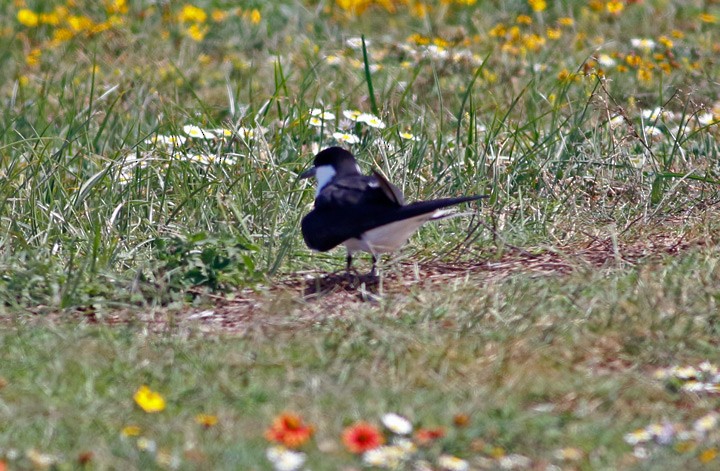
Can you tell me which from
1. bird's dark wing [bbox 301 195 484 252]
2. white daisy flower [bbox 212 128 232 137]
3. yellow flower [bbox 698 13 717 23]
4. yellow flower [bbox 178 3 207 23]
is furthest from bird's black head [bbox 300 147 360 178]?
yellow flower [bbox 698 13 717 23]

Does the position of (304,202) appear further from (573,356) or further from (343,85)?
(573,356)

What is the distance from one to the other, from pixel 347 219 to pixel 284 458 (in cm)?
159

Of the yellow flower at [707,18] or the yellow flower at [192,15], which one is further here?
the yellow flower at [192,15]

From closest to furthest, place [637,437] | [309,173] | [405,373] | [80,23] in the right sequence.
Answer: [637,437] < [405,373] < [309,173] < [80,23]

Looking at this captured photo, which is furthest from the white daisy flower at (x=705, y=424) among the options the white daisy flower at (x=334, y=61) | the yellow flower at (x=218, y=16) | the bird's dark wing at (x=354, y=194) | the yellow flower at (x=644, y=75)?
the yellow flower at (x=218, y=16)

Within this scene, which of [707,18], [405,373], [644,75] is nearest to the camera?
[405,373]

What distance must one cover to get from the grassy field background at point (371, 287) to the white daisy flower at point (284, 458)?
3 cm

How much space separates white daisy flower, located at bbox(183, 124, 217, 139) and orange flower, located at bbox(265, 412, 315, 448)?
269 centimetres

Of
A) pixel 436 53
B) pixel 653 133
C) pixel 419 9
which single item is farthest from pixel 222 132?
pixel 419 9

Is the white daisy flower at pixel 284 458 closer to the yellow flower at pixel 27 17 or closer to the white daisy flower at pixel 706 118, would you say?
the white daisy flower at pixel 706 118

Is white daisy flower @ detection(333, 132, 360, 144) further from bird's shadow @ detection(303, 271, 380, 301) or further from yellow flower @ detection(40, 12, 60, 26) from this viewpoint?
yellow flower @ detection(40, 12, 60, 26)

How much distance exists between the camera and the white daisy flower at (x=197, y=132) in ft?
17.6

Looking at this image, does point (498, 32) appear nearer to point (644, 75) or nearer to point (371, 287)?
point (644, 75)

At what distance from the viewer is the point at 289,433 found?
9.25 feet
